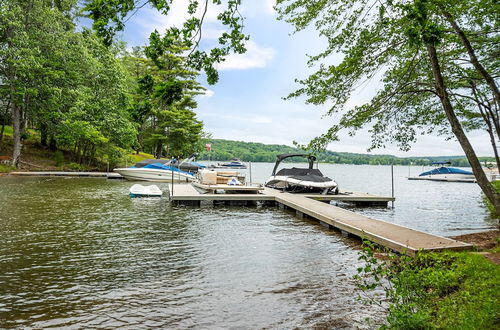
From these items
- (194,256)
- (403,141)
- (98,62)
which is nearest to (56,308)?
(194,256)

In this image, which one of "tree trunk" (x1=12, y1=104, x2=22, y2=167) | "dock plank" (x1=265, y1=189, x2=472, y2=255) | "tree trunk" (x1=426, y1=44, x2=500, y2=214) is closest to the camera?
"tree trunk" (x1=426, y1=44, x2=500, y2=214)

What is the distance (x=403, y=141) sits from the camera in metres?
7.91

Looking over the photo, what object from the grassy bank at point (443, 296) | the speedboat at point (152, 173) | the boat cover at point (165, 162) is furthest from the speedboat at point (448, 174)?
the grassy bank at point (443, 296)

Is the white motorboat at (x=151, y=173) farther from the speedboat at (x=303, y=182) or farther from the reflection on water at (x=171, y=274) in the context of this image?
the reflection on water at (x=171, y=274)

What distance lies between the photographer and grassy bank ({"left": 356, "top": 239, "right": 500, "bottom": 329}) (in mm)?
3043

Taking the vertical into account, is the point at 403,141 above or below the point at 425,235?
A: above

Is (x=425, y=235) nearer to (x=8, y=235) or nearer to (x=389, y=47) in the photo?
(x=389, y=47)

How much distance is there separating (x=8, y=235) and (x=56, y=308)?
4957 millimetres

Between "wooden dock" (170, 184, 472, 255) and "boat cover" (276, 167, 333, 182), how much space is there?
1249 millimetres

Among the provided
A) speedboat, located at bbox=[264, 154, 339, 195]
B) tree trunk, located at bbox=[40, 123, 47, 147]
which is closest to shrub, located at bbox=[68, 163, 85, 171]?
tree trunk, located at bbox=[40, 123, 47, 147]

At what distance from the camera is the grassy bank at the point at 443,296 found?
3.04m

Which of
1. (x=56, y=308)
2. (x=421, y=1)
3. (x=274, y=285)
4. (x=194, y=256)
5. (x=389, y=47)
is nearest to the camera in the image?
(x=421, y=1)

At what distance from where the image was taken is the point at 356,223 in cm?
941

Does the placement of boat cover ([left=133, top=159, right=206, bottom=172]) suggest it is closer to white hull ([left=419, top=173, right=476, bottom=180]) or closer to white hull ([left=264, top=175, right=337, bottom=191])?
white hull ([left=264, top=175, right=337, bottom=191])
